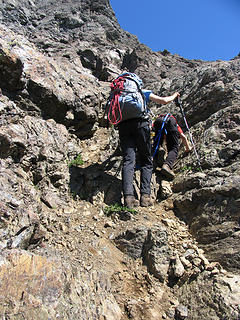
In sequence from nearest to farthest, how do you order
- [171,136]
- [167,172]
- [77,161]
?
[167,172] < [77,161] < [171,136]

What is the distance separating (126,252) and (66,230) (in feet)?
4.27

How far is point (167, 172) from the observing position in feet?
21.2

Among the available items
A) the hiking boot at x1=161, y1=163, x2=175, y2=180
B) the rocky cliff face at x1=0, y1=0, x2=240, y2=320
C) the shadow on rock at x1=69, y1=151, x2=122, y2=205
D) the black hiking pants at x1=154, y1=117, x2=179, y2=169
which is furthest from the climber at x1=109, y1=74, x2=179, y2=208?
the black hiking pants at x1=154, y1=117, x2=179, y2=169

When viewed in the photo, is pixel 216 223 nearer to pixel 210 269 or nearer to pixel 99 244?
pixel 210 269

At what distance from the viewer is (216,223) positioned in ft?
15.0

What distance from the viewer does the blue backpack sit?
543 cm

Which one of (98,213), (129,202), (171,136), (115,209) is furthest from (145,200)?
(171,136)

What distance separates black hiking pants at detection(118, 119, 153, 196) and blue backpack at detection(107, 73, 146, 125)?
249 mm

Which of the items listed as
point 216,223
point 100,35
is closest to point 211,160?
point 216,223

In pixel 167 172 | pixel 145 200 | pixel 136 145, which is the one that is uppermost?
pixel 136 145

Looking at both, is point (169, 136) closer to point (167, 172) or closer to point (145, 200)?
point (167, 172)

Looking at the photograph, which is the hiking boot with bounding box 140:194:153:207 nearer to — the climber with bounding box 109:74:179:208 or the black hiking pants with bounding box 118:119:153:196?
the climber with bounding box 109:74:179:208

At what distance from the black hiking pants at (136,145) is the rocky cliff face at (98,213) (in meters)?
0.70

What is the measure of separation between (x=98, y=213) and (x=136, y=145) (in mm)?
2063
